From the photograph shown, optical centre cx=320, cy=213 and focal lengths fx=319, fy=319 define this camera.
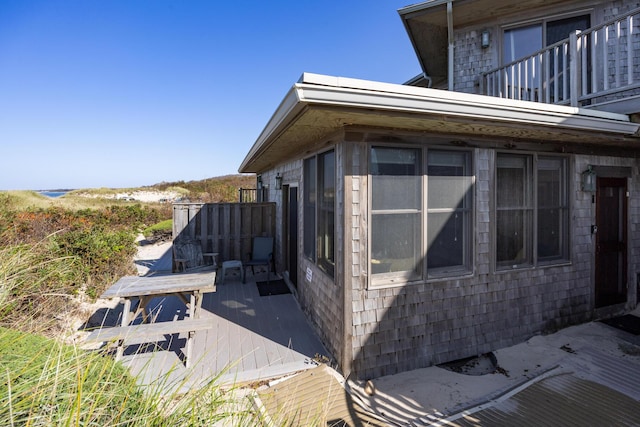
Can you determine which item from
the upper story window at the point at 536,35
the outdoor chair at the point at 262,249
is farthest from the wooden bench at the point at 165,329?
the upper story window at the point at 536,35

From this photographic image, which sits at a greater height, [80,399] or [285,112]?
[285,112]

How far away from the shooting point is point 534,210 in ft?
13.2

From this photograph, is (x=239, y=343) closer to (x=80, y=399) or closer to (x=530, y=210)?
(x=80, y=399)

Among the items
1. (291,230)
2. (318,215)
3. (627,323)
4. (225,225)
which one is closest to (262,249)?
(225,225)

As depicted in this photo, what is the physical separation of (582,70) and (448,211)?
126 inches

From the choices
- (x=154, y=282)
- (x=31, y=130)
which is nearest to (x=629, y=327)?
(x=154, y=282)

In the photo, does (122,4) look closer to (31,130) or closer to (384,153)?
(384,153)

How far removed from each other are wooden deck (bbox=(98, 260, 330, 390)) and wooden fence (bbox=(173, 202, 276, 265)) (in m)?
1.63

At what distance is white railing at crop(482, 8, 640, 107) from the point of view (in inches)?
165

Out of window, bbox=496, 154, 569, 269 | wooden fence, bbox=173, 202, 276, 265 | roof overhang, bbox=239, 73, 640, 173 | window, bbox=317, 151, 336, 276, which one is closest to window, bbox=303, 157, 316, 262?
window, bbox=317, 151, 336, 276

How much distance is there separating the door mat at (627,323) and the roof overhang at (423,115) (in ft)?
8.14

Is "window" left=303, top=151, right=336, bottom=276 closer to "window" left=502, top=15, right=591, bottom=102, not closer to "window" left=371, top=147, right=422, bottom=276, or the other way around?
"window" left=371, top=147, right=422, bottom=276

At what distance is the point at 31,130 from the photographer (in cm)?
1595

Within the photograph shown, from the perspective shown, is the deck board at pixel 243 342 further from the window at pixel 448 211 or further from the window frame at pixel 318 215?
the window at pixel 448 211
